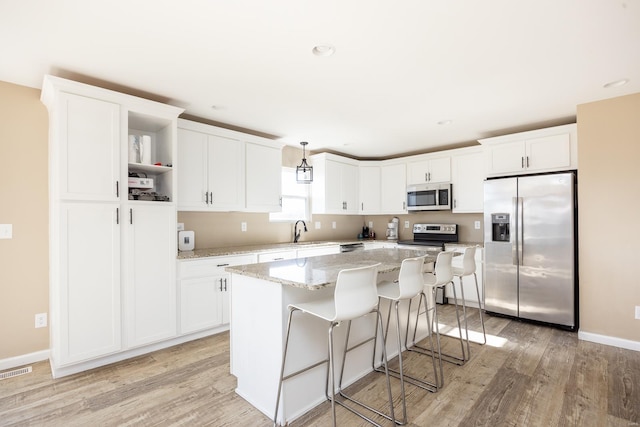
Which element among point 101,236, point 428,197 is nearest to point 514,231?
point 428,197

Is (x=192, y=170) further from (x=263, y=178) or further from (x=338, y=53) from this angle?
(x=338, y=53)

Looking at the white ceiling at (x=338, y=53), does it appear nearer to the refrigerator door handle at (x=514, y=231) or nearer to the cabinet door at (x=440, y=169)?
the refrigerator door handle at (x=514, y=231)

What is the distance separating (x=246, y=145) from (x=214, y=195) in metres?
0.77

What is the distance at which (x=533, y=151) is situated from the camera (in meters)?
3.76

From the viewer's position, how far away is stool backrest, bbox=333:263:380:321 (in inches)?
66.0

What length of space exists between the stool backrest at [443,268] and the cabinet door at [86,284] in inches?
105

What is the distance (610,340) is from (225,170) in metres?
4.37

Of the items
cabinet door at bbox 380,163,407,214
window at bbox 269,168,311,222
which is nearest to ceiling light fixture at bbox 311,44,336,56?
window at bbox 269,168,311,222

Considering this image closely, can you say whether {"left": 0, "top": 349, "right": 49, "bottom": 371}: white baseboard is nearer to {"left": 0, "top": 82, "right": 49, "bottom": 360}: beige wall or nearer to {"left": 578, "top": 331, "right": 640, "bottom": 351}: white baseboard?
{"left": 0, "top": 82, "right": 49, "bottom": 360}: beige wall

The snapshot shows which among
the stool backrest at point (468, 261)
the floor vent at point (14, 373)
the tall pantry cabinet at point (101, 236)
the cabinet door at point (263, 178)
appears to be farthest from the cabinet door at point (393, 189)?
the floor vent at point (14, 373)

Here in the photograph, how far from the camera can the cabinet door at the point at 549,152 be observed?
356 cm

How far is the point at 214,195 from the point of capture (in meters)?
3.62

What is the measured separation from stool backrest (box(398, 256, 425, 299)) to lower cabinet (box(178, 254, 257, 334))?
1964 mm

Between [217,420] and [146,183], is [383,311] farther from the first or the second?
[146,183]
